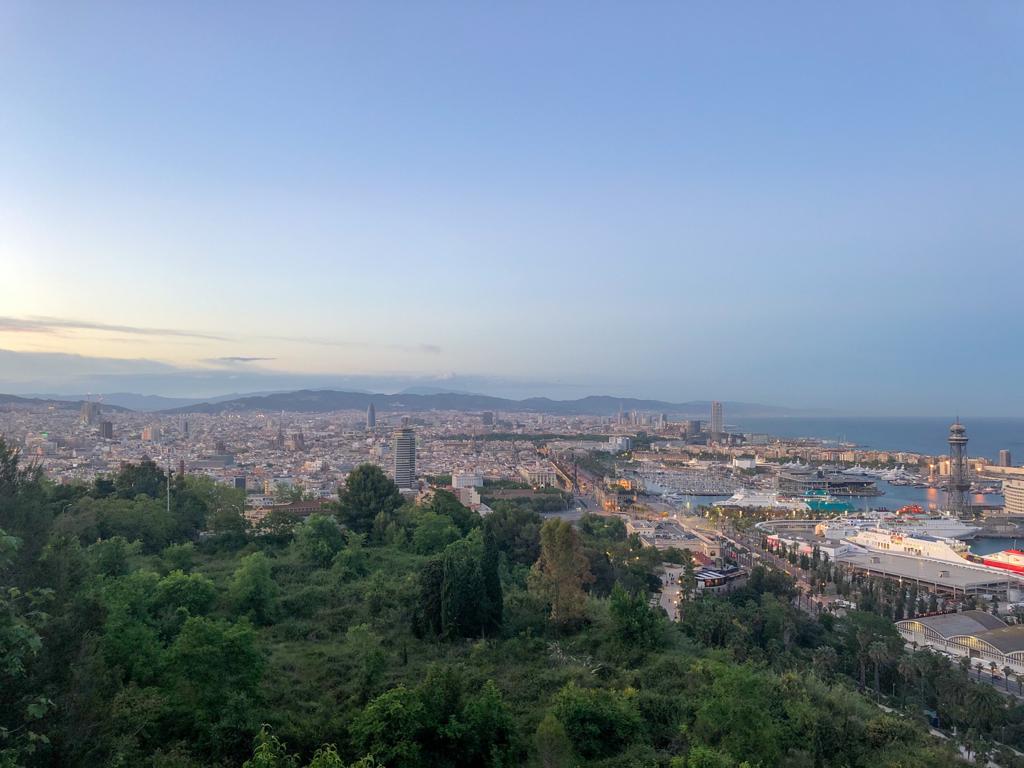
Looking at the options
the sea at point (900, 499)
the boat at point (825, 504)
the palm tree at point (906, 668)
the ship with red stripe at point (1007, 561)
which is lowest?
the sea at point (900, 499)

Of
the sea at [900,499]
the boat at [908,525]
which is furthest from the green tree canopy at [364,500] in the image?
the sea at [900,499]

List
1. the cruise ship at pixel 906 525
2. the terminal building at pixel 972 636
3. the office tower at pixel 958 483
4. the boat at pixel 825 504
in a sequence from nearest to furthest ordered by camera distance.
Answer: the terminal building at pixel 972 636, the cruise ship at pixel 906 525, the office tower at pixel 958 483, the boat at pixel 825 504

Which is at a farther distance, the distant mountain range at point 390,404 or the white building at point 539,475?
the distant mountain range at point 390,404

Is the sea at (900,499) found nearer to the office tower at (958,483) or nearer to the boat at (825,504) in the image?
the boat at (825,504)

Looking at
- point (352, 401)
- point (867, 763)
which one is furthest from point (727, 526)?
point (352, 401)

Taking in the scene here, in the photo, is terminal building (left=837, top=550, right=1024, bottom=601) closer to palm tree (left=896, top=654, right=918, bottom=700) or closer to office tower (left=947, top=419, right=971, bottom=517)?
palm tree (left=896, top=654, right=918, bottom=700)

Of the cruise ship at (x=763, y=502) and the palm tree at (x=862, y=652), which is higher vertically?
the palm tree at (x=862, y=652)
